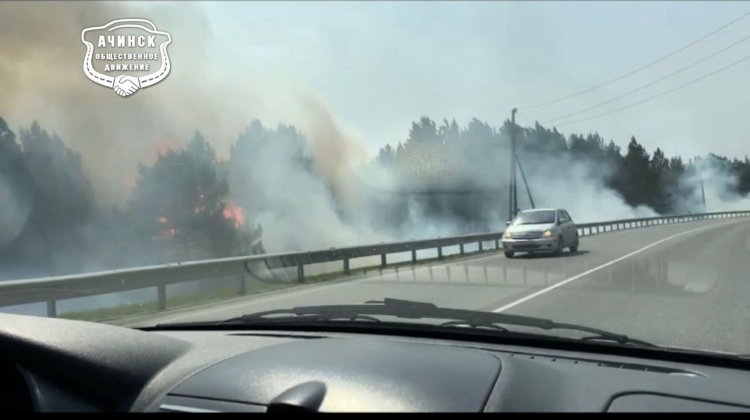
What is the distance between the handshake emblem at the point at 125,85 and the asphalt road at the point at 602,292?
11.7 feet

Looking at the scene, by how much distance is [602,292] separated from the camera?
11.3 m

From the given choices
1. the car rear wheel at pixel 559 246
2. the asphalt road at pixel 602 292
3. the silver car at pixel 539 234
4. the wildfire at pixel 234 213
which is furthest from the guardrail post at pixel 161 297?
the car rear wheel at pixel 559 246

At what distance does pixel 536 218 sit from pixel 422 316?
18.5 metres

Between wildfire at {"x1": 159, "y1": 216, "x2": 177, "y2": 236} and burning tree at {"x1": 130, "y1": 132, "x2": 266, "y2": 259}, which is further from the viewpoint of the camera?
wildfire at {"x1": 159, "y1": 216, "x2": 177, "y2": 236}

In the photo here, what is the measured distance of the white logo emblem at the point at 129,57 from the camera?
1019 centimetres

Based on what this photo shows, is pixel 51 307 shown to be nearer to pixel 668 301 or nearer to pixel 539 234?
pixel 668 301

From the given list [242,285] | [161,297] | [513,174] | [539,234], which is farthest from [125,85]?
[539,234]

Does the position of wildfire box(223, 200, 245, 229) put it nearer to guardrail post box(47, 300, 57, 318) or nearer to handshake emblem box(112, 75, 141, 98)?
handshake emblem box(112, 75, 141, 98)

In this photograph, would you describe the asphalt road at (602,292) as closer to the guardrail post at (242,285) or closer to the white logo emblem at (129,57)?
the guardrail post at (242,285)

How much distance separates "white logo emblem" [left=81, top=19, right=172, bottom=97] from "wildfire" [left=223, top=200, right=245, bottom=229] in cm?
1242

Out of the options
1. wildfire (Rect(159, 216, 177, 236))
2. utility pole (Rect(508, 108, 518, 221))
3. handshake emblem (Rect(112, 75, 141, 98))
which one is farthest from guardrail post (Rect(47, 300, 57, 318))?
wildfire (Rect(159, 216, 177, 236))

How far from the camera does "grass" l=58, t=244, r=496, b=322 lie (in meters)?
9.13

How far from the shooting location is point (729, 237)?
21.2m

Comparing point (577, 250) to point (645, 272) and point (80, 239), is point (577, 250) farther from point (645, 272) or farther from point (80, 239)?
point (80, 239)
